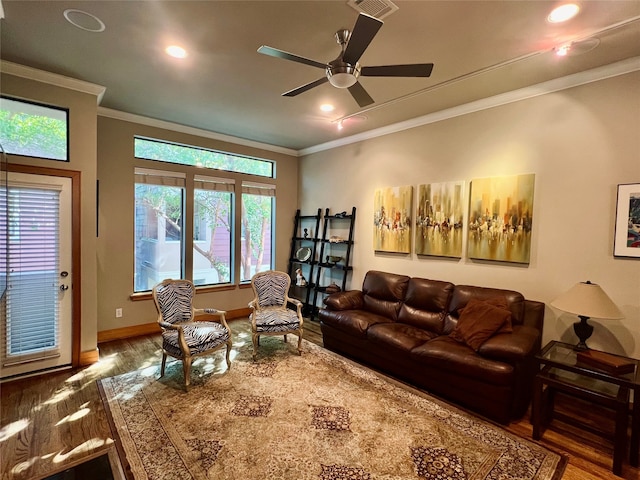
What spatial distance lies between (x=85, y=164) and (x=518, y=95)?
4.89 meters

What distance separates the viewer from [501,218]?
349 cm

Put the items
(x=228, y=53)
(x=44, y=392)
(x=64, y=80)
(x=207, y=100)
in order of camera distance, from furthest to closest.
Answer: (x=207, y=100) < (x=64, y=80) < (x=44, y=392) < (x=228, y=53)

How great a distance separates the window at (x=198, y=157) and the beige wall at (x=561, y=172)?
2958 mm

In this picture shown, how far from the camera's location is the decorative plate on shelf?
5898 millimetres

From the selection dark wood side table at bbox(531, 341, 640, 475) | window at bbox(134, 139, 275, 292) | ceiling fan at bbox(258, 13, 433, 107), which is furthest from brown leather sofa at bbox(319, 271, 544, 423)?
ceiling fan at bbox(258, 13, 433, 107)

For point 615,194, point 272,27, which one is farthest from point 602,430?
point 272,27

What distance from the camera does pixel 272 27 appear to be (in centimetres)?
240

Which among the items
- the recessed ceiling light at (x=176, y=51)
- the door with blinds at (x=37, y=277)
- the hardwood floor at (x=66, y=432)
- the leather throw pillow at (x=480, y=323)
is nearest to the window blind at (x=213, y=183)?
the door with blinds at (x=37, y=277)

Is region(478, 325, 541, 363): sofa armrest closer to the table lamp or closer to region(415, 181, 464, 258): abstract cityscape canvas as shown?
the table lamp

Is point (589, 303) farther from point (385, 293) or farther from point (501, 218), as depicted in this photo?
point (385, 293)

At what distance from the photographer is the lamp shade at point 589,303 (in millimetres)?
2479

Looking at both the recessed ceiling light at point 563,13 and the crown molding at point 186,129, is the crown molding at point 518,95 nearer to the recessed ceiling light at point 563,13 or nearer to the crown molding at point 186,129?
the recessed ceiling light at point 563,13

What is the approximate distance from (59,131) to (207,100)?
1.63 metres

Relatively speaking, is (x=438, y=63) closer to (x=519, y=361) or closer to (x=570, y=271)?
(x=570, y=271)
